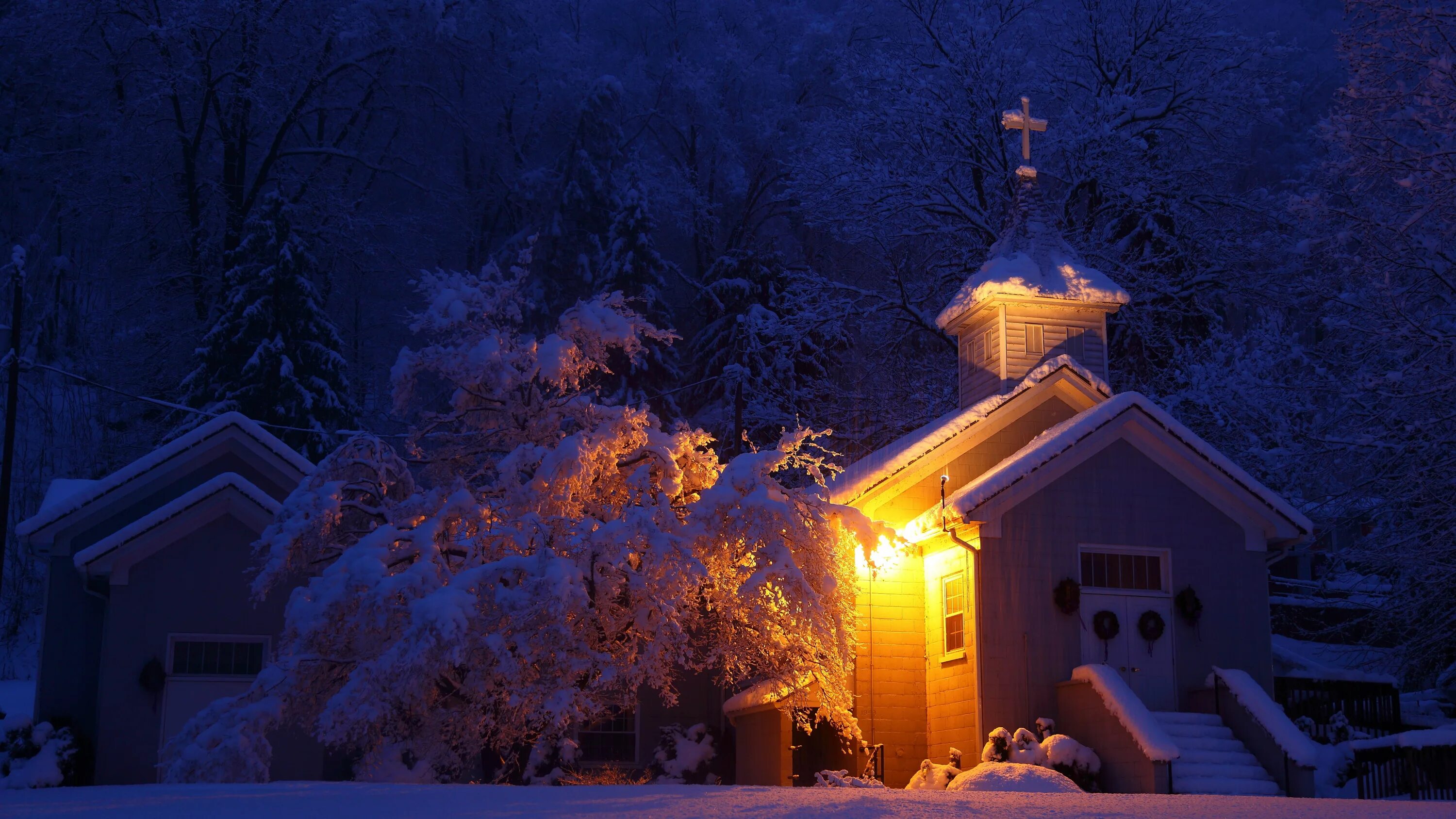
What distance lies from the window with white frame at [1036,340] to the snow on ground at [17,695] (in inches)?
742

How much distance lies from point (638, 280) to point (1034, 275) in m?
16.3

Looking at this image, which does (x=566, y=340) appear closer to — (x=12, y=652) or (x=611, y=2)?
(x=12, y=652)

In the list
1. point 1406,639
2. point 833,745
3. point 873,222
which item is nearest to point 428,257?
point 873,222

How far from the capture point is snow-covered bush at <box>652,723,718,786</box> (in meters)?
21.1

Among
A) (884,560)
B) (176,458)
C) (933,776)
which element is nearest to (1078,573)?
(884,560)

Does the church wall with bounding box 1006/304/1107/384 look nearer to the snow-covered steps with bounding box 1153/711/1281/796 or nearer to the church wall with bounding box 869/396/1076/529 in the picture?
the church wall with bounding box 869/396/1076/529

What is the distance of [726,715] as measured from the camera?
21.1 m

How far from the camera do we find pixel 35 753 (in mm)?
18141

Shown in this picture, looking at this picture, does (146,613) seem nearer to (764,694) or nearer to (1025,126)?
(764,694)

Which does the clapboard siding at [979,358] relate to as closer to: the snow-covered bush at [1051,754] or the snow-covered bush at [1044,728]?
the snow-covered bush at [1044,728]

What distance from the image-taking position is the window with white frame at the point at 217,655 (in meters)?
19.0

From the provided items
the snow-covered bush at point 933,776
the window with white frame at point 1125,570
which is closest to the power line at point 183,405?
the snow-covered bush at point 933,776

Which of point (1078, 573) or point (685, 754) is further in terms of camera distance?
point (685, 754)

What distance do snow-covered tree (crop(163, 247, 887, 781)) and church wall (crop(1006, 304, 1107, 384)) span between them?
764cm
